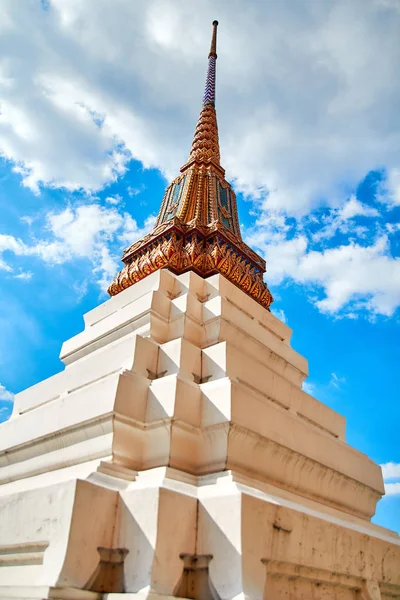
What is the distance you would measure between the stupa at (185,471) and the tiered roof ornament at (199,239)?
0.36 feet

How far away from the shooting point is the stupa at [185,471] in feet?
12.9

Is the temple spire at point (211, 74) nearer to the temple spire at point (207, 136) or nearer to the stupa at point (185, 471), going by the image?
the temple spire at point (207, 136)

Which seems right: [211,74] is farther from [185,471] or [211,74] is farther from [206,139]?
[185,471]

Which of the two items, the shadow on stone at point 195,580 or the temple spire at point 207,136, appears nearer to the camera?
the shadow on stone at point 195,580

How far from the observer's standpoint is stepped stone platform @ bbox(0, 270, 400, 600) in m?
3.92

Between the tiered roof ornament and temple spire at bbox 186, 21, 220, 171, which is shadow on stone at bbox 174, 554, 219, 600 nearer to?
the tiered roof ornament

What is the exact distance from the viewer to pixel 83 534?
386 centimetres

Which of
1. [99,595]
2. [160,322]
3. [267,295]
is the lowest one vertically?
[99,595]

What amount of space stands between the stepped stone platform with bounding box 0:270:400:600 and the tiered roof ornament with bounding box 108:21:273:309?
818 millimetres

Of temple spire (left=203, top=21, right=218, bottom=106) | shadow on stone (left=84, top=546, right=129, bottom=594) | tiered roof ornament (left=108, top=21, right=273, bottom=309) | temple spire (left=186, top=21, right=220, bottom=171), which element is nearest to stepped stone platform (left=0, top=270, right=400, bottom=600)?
shadow on stone (left=84, top=546, right=129, bottom=594)

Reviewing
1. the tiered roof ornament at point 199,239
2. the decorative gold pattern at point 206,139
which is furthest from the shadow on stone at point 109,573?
the decorative gold pattern at point 206,139

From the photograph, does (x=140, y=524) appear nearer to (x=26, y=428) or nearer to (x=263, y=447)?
(x=263, y=447)

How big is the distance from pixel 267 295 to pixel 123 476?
17.4ft

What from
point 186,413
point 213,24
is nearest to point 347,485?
point 186,413
